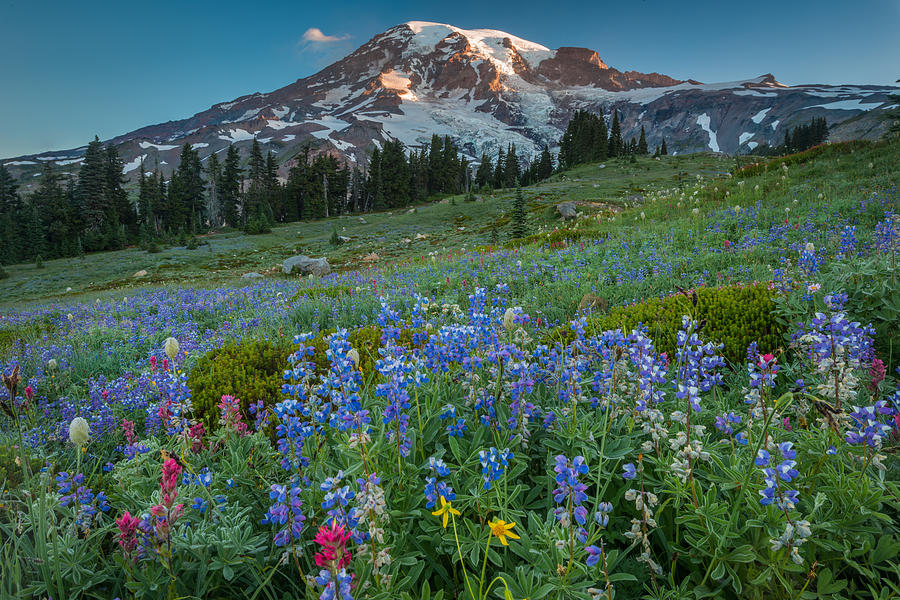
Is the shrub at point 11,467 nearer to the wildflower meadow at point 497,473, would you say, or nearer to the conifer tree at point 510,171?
the wildflower meadow at point 497,473

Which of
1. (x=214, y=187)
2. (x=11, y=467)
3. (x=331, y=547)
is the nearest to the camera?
(x=331, y=547)

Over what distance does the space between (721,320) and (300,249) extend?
38.4 metres

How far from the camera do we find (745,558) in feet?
5.14

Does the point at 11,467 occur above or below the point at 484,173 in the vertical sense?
below

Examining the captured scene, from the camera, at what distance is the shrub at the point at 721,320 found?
4.97 m

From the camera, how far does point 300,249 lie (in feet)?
127

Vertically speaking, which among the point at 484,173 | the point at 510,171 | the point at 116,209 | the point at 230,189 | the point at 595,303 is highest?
the point at 484,173

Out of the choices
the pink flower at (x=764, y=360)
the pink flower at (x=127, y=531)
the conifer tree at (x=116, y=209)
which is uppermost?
the conifer tree at (x=116, y=209)

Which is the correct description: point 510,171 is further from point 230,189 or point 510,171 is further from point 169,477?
point 169,477

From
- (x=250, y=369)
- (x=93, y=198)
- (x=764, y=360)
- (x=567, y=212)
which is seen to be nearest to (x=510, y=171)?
(x=567, y=212)

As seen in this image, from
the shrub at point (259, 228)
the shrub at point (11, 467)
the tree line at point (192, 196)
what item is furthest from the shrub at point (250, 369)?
the shrub at point (259, 228)

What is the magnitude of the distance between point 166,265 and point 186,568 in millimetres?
40450

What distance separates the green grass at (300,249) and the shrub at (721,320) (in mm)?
16650

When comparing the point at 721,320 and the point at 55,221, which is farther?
the point at 55,221
